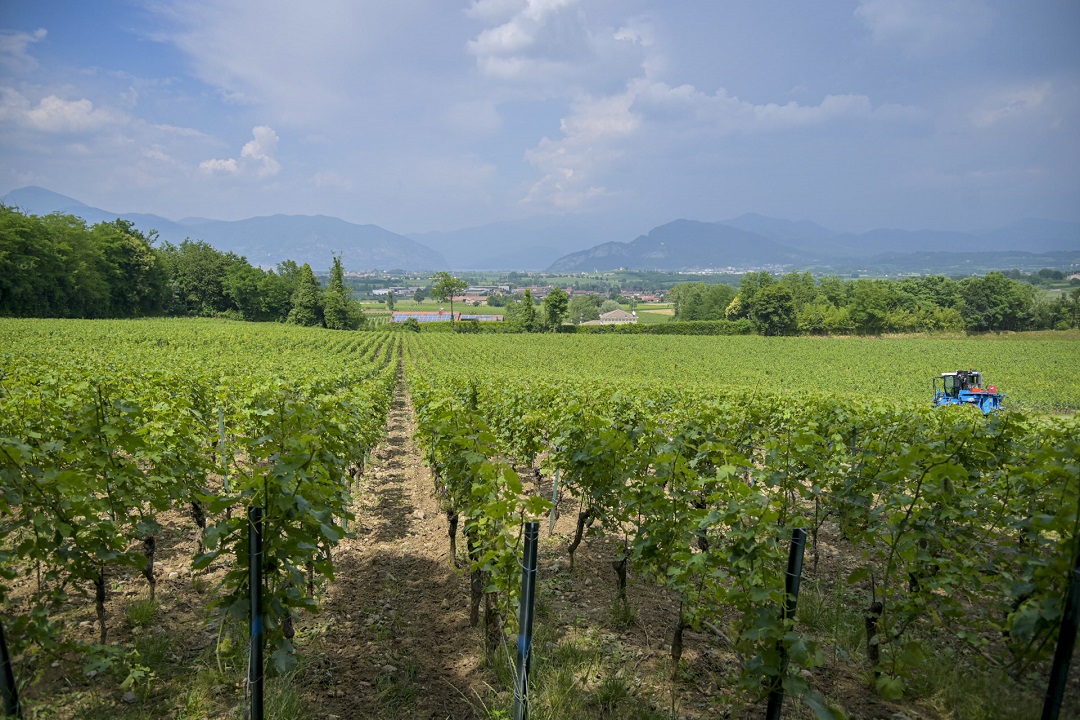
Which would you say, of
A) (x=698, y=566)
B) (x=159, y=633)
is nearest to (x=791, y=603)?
(x=698, y=566)

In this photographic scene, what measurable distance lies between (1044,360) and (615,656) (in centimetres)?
5648

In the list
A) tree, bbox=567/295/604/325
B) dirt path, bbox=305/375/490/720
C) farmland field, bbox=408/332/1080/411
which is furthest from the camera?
tree, bbox=567/295/604/325

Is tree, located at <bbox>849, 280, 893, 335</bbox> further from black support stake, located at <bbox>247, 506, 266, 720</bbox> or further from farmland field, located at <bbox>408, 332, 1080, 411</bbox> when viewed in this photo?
black support stake, located at <bbox>247, 506, 266, 720</bbox>

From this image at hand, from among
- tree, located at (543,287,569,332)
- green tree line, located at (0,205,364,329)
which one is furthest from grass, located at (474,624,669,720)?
tree, located at (543,287,569,332)

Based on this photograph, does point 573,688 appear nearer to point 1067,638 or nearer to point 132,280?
point 1067,638

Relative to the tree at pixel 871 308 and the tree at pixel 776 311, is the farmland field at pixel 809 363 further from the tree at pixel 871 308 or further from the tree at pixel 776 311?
the tree at pixel 776 311

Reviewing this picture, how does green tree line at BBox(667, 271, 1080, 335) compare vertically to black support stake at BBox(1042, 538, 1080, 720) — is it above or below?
above

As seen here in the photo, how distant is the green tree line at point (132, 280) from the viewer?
1966 inches

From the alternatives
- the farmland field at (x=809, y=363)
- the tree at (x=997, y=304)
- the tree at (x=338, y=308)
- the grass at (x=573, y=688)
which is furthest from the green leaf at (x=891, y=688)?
the tree at (x=997, y=304)

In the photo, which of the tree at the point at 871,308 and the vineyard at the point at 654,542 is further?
the tree at the point at 871,308

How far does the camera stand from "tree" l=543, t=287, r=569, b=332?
75.9 meters

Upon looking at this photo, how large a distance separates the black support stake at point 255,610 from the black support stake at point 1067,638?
4456 mm

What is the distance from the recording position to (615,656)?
466 centimetres

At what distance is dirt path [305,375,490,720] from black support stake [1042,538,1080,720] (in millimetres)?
3668
